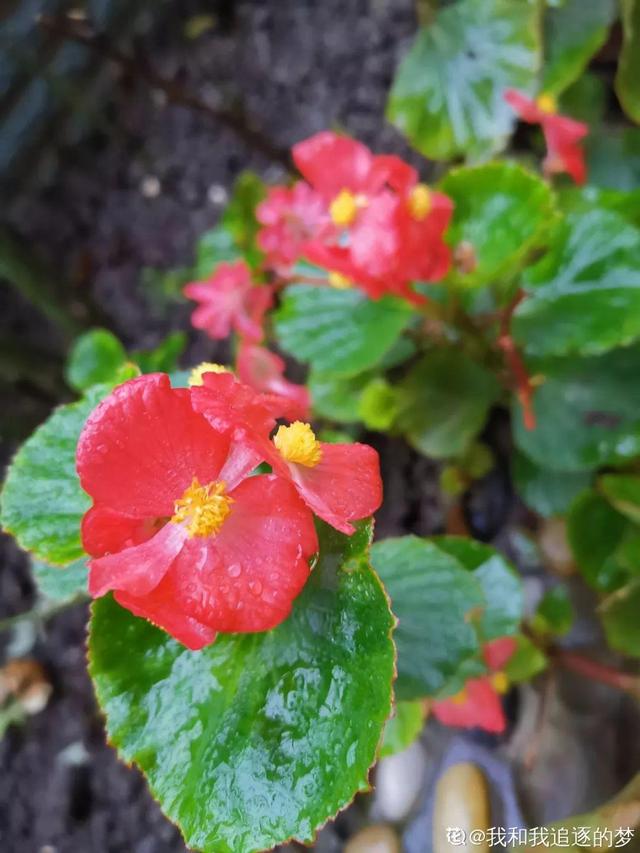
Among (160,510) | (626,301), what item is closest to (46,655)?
(160,510)

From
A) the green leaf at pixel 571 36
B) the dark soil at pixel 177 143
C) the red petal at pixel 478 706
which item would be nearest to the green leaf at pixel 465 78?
the green leaf at pixel 571 36

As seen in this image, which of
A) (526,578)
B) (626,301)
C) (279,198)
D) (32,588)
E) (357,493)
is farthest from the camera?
(32,588)

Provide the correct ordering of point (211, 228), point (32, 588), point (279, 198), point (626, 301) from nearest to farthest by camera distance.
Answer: point (626, 301)
point (279, 198)
point (32, 588)
point (211, 228)

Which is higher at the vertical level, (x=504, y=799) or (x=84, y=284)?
(x=84, y=284)

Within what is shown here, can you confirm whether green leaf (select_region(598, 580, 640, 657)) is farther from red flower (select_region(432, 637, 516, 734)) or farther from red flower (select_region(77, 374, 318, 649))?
red flower (select_region(77, 374, 318, 649))

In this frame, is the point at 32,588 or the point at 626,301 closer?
the point at 626,301

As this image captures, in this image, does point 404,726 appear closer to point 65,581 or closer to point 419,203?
point 65,581

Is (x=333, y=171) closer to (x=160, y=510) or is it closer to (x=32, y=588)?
(x=160, y=510)

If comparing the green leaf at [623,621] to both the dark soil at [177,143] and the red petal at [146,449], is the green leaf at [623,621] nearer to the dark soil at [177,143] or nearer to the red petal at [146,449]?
the red petal at [146,449]
